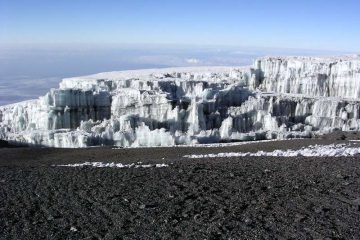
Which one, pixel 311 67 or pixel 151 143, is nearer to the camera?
pixel 151 143

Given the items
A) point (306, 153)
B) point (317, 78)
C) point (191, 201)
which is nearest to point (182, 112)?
point (317, 78)

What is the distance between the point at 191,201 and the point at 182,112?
23.7 metres

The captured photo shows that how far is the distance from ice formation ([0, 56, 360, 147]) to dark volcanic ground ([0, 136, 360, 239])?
46.8 feet

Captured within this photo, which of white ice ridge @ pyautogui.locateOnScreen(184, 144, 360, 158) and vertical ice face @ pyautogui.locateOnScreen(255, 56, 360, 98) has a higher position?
vertical ice face @ pyautogui.locateOnScreen(255, 56, 360, 98)

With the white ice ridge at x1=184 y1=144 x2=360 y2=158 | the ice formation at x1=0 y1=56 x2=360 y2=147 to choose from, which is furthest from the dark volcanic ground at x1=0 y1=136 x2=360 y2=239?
the ice formation at x1=0 y1=56 x2=360 y2=147

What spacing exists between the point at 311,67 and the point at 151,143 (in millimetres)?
20398

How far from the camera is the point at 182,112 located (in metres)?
36.9

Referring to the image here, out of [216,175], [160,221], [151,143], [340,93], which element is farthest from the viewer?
[340,93]

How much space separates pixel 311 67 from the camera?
149 ft

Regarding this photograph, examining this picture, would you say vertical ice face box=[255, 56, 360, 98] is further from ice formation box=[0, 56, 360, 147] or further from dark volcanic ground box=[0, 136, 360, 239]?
dark volcanic ground box=[0, 136, 360, 239]

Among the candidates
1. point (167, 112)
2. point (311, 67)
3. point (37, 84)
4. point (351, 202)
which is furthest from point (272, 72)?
point (37, 84)

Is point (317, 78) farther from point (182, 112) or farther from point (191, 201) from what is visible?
point (191, 201)

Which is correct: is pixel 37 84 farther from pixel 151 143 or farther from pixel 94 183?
pixel 94 183

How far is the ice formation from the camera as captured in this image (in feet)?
111
